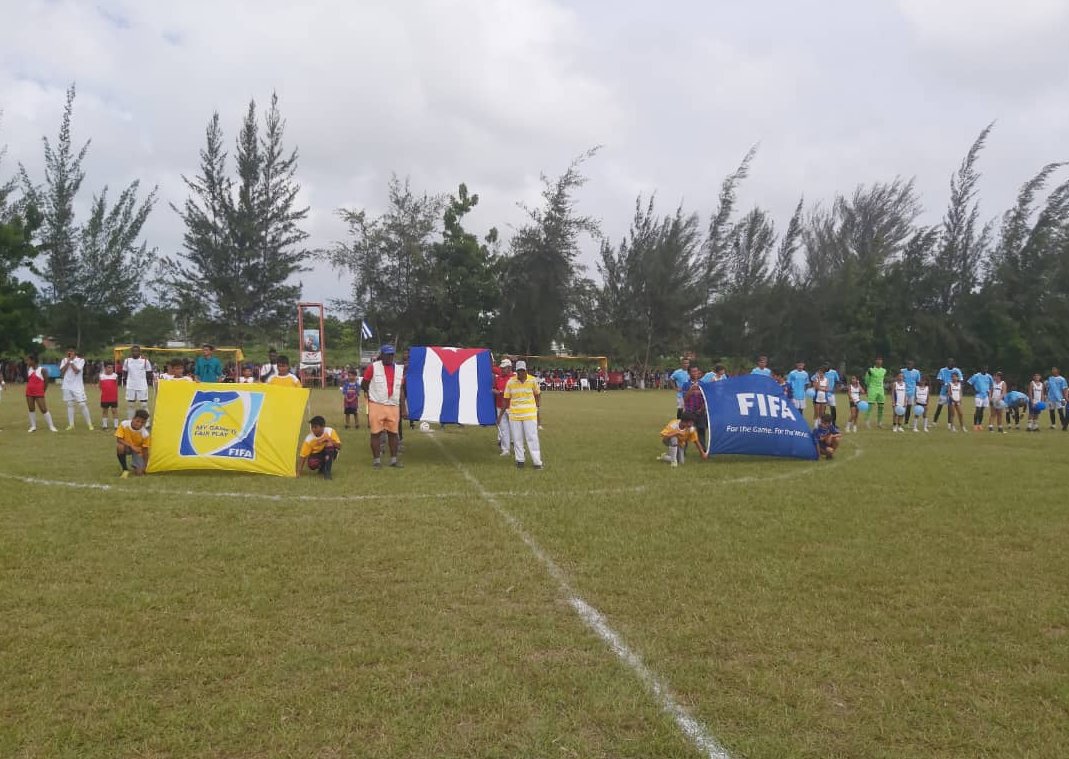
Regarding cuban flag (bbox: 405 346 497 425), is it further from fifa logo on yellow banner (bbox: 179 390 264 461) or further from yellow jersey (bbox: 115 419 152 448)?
yellow jersey (bbox: 115 419 152 448)

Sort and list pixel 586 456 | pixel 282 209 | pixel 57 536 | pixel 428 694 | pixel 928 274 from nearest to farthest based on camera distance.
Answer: pixel 428 694 < pixel 57 536 < pixel 586 456 < pixel 928 274 < pixel 282 209

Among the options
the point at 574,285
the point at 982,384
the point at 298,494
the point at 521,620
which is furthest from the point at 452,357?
the point at 574,285

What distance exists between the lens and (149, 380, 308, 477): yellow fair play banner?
9219 mm

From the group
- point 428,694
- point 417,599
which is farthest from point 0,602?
point 428,694

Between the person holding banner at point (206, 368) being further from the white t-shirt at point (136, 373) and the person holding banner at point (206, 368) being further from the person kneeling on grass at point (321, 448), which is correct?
the person kneeling on grass at point (321, 448)

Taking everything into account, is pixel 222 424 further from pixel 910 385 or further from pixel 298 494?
pixel 910 385

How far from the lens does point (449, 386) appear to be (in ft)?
36.8

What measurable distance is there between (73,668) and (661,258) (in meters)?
51.5

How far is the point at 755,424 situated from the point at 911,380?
817cm

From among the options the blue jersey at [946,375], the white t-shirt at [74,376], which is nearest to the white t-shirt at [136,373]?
the white t-shirt at [74,376]

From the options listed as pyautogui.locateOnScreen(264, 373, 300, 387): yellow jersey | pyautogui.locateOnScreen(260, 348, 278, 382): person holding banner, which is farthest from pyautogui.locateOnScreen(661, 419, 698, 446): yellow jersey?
pyautogui.locateOnScreen(260, 348, 278, 382): person holding banner

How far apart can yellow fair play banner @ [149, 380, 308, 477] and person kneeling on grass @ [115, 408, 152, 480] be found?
0.14 metres

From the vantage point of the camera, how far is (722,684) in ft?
11.9

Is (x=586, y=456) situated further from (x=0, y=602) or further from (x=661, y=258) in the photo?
(x=661, y=258)
